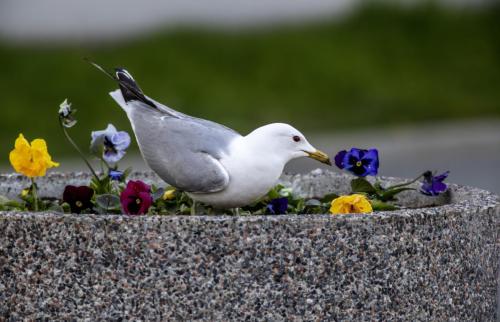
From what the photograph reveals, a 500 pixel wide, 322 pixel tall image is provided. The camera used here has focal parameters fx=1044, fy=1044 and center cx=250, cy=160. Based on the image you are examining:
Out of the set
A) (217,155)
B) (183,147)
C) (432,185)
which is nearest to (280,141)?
(217,155)

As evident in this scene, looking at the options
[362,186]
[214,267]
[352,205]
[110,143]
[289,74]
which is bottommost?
[214,267]

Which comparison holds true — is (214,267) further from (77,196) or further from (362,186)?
(362,186)

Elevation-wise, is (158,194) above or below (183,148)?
below

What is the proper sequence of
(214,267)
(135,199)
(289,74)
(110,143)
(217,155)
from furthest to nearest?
(289,74) → (110,143) → (135,199) → (217,155) → (214,267)

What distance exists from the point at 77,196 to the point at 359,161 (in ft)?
3.38

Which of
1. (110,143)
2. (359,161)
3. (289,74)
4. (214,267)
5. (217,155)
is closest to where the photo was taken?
(214,267)

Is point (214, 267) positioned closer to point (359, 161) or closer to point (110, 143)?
point (359, 161)

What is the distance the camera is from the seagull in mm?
3393

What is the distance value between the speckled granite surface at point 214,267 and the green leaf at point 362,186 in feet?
2.51

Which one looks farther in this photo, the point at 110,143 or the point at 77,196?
the point at 110,143

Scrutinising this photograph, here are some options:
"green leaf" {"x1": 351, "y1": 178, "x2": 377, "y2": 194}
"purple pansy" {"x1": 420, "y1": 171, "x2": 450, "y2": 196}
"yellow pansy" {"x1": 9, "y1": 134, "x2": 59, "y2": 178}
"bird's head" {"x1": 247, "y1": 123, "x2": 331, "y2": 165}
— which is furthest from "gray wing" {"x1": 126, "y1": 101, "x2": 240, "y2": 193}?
"purple pansy" {"x1": 420, "y1": 171, "x2": 450, "y2": 196}

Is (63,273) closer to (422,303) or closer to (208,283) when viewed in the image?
(208,283)

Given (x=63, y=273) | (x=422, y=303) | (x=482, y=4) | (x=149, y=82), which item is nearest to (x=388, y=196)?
(x=422, y=303)

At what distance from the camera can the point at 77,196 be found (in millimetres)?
3658
